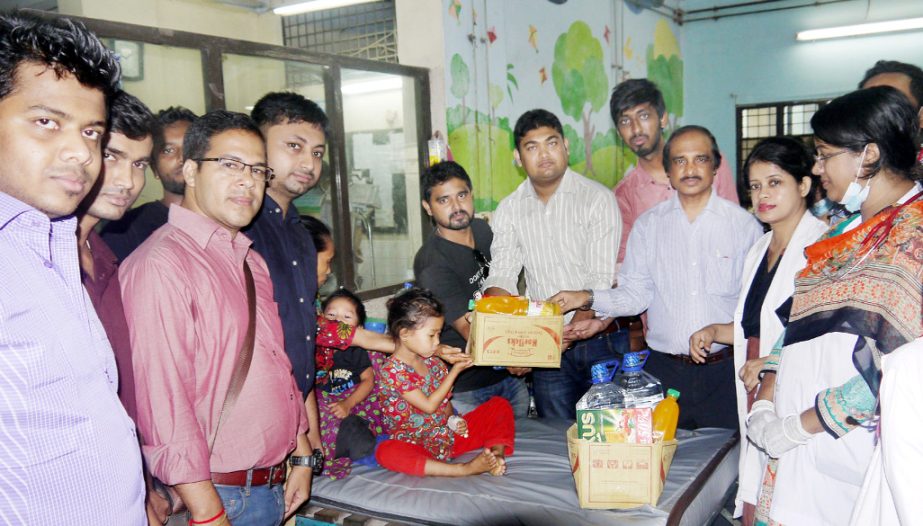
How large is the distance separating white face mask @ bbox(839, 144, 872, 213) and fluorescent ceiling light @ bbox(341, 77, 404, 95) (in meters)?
4.00

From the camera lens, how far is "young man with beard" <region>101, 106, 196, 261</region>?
2.55 m

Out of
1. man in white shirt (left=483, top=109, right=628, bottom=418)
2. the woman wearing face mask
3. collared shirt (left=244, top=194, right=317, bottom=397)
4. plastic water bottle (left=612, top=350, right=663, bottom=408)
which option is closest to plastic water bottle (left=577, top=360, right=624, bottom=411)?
plastic water bottle (left=612, top=350, right=663, bottom=408)

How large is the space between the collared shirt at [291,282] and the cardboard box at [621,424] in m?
1.05

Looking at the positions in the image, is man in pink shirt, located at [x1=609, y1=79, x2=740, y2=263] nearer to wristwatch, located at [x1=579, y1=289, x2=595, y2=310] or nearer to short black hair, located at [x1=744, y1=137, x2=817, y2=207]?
wristwatch, located at [x1=579, y1=289, x2=595, y2=310]

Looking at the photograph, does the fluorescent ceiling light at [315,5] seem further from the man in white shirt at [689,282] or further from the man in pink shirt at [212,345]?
the man in pink shirt at [212,345]

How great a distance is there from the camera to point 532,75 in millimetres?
6547

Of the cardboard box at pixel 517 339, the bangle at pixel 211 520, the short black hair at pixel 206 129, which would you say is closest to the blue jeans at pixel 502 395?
the cardboard box at pixel 517 339

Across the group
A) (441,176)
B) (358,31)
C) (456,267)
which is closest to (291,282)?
(456,267)

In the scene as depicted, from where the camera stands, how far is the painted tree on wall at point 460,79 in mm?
5484

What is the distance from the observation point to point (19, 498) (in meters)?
1.06

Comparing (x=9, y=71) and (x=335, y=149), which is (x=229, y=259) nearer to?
(x=9, y=71)

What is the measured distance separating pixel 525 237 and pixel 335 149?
213cm

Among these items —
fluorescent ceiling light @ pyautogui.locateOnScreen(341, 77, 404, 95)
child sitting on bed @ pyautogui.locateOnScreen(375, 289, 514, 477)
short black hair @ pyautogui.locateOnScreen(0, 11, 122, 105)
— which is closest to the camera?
short black hair @ pyautogui.locateOnScreen(0, 11, 122, 105)

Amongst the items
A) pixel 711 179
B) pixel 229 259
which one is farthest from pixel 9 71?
pixel 711 179
